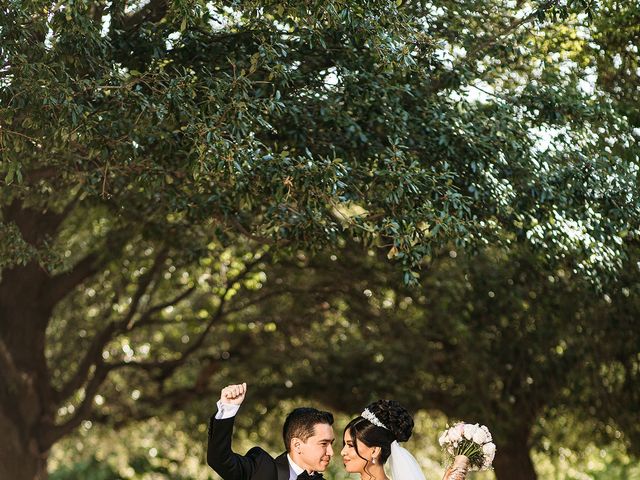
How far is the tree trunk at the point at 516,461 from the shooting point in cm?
1479

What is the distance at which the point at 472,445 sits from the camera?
595cm

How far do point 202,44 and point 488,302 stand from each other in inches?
228

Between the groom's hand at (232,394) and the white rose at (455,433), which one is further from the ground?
the groom's hand at (232,394)

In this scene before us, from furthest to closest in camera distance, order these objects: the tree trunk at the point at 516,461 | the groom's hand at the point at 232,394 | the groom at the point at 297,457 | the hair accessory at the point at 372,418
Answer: the tree trunk at the point at 516,461
the hair accessory at the point at 372,418
the groom at the point at 297,457
the groom's hand at the point at 232,394

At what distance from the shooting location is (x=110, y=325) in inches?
567

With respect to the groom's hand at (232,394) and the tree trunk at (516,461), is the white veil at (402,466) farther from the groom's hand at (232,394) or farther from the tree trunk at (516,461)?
the tree trunk at (516,461)

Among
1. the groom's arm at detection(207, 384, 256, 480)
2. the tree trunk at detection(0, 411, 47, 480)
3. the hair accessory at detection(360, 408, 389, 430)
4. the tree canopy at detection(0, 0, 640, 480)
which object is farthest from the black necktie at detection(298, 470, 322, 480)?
the tree trunk at detection(0, 411, 47, 480)

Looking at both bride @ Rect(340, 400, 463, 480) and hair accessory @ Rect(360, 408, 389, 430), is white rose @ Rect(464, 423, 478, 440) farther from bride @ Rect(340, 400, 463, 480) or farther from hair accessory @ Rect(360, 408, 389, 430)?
hair accessory @ Rect(360, 408, 389, 430)

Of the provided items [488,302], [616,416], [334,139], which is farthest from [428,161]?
[616,416]

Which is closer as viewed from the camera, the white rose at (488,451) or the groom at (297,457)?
the groom at (297,457)

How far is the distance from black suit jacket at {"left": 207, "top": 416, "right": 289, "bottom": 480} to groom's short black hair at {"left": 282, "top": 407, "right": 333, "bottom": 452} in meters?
0.13

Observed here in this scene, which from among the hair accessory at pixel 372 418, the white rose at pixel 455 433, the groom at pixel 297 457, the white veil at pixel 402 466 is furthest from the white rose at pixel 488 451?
the groom at pixel 297 457

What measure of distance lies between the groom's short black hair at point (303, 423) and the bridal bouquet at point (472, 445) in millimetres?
819

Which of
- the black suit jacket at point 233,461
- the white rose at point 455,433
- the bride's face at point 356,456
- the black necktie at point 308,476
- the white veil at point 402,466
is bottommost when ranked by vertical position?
the white veil at point 402,466
